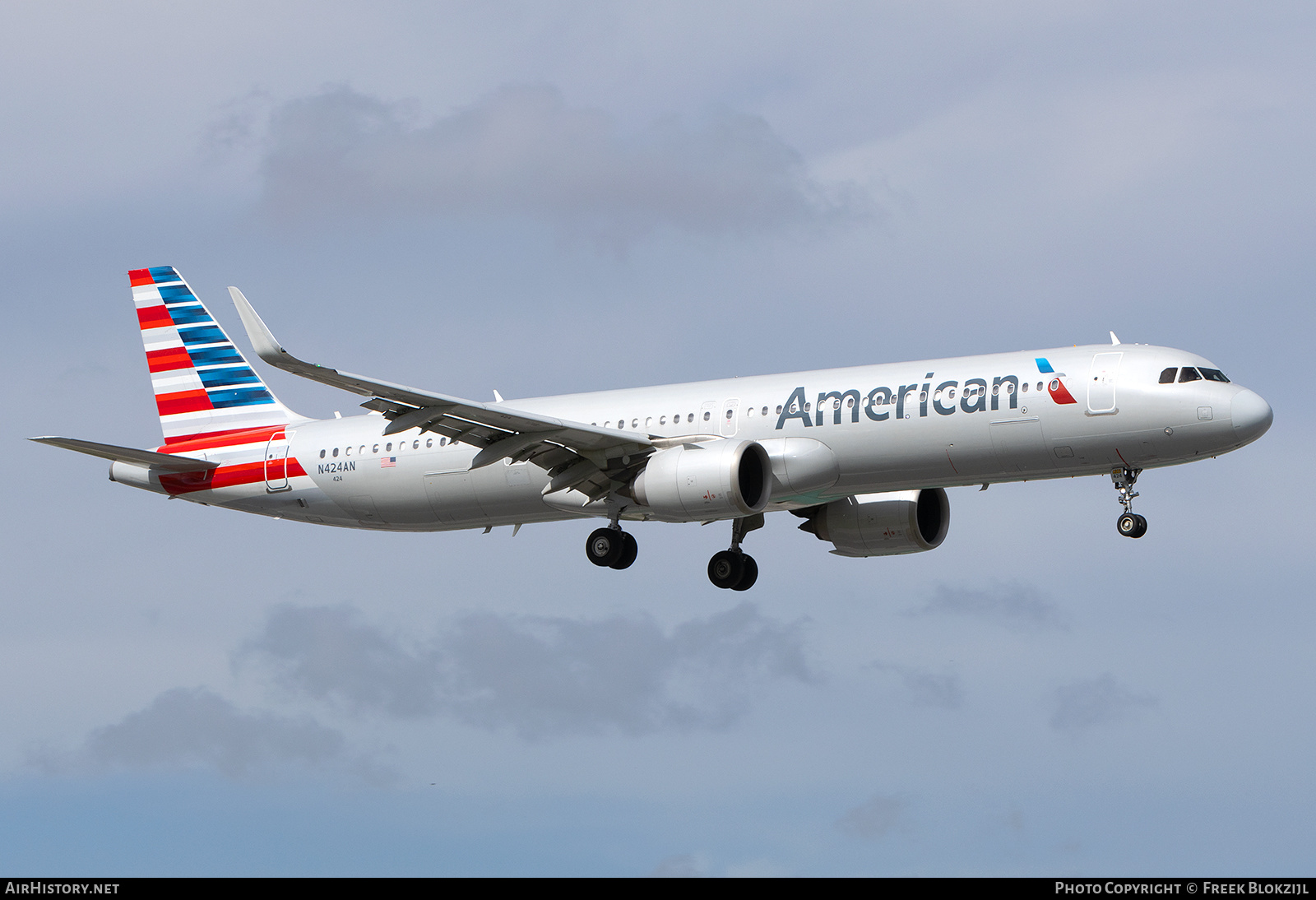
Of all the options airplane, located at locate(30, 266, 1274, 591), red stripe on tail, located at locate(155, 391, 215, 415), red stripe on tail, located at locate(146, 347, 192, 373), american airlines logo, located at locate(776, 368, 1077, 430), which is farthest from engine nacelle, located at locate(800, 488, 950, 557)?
red stripe on tail, located at locate(146, 347, 192, 373)

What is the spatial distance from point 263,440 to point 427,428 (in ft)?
32.6

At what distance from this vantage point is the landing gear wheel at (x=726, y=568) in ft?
159

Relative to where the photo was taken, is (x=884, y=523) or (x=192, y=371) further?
(x=192, y=371)

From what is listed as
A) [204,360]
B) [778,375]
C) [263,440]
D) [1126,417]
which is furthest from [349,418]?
[1126,417]

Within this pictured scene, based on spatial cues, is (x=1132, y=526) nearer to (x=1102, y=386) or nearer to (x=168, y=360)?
(x=1102, y=386)

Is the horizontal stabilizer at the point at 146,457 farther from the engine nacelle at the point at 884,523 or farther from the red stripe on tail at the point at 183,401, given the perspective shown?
the engine nacelle at the point at 884,523

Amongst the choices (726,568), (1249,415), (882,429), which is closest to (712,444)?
(882,429)

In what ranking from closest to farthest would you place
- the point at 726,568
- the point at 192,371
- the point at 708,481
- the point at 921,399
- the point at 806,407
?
the point at 921,399
the point at 708,481
the point at 806,407
the point at 726,568
the point at 192,371

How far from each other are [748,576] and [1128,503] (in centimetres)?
1150

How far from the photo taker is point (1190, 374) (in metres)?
40.6

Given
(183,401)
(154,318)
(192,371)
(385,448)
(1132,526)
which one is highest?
(154,318)

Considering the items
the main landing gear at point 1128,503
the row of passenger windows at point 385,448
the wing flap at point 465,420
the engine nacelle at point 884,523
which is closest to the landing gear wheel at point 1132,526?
the main landing gear at point 1128,503
